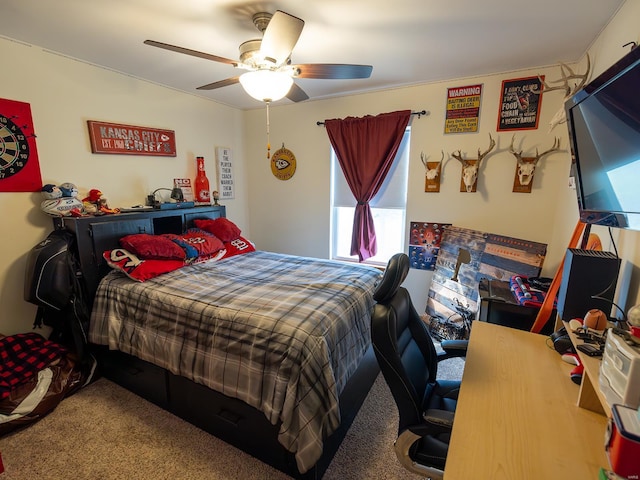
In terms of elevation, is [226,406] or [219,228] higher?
[219,228]

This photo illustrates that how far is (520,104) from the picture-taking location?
257 cm

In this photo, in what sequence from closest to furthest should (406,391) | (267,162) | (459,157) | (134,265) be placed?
(406,391)
(134,265)
(459,157)
(267,162)

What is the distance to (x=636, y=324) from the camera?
864 millimetres

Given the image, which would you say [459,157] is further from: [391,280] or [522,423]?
[522,423]

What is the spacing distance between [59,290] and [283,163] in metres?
2.57

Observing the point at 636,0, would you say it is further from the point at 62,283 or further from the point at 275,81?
the point at 62,283

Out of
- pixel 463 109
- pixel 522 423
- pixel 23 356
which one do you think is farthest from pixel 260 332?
pixel 463 109

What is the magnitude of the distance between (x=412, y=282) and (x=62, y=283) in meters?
Answer: 3.12

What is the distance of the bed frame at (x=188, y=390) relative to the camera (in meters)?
1.58

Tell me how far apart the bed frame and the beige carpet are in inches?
2.8

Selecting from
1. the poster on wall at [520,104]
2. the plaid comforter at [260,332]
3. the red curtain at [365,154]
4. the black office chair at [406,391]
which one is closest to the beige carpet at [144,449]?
the plaid comforter at [260,332]

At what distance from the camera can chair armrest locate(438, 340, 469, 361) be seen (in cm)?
156

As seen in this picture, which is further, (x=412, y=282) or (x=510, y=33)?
(x=412, y=282)

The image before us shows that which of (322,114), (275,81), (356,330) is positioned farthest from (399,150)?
(356,330)
